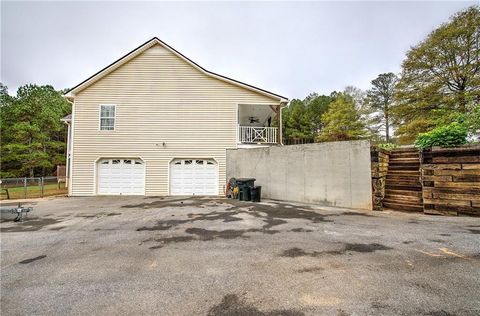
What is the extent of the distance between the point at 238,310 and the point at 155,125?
11.6 m

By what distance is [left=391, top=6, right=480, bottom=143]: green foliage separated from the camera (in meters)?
12.5

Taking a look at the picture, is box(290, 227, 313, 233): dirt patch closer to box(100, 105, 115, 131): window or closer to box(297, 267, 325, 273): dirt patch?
box(297, 267, 325, 273): dirt patch

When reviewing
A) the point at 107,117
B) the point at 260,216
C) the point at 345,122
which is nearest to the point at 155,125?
the point at 107,117

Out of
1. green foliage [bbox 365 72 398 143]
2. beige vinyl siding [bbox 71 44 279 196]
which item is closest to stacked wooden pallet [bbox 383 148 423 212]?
beige vinyl siding [bbox 71 44 279 196]

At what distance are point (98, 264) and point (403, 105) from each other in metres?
20.0

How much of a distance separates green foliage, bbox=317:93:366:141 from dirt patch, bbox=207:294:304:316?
981 inches

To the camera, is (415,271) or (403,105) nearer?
(415,271)

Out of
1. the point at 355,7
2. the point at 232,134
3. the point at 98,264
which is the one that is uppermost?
the point at 355,7

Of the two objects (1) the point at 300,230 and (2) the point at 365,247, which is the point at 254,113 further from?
(2) the point at 365,247

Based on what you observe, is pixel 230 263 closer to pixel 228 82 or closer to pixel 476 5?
pixel 228 82

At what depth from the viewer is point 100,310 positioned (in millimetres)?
2164

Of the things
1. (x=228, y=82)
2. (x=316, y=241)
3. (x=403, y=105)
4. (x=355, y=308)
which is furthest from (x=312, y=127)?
(x=355, y=308)

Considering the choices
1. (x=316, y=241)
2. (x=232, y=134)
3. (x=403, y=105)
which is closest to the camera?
(x=316, y=241)

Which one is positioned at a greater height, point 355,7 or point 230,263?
point 355,7
